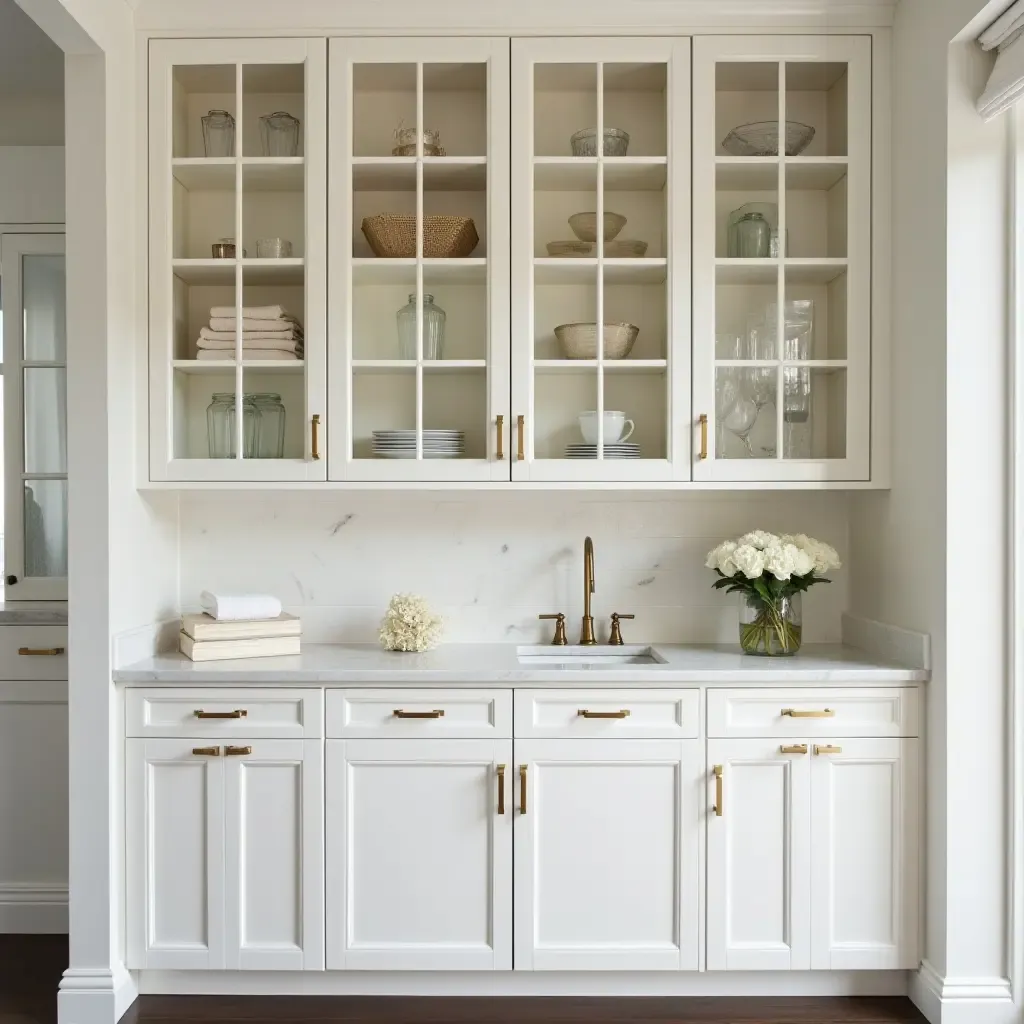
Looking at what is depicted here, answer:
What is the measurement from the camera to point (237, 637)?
250cm

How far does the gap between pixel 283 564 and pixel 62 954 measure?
4.23 feet

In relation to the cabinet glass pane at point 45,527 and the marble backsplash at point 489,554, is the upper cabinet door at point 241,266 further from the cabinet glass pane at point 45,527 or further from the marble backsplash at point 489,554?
the cabinet glass pane at point 45,527

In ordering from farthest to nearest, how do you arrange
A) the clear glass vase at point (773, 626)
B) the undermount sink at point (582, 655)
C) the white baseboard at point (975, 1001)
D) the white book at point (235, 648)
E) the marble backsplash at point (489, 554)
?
the marble backsplash at point (489, 554), the undermount sink at point (582, 655), the clear glass vase at point (773, 626), the white book at point (235, 648), the white baseboard at point (975, 1001)

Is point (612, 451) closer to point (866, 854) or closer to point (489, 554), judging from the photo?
point (489, 554)

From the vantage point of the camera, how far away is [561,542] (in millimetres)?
2852

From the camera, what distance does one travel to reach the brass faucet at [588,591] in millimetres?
2734

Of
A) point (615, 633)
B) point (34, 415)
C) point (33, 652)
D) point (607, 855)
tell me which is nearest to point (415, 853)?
point (607, 855)

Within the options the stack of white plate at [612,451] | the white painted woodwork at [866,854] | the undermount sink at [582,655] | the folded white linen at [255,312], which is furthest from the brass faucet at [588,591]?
the folded white linen at [255,312]

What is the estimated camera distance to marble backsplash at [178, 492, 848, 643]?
2846 mm

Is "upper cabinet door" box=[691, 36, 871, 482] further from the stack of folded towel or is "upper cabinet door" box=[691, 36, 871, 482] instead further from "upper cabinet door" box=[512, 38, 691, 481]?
the stack of folded towel

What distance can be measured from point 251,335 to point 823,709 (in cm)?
182

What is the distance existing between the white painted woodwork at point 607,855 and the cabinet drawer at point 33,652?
4.82ft

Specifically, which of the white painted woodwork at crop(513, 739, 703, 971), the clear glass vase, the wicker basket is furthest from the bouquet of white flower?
the wicker basket

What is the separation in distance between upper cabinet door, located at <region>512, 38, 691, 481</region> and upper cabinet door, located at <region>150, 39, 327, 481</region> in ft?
1.83
